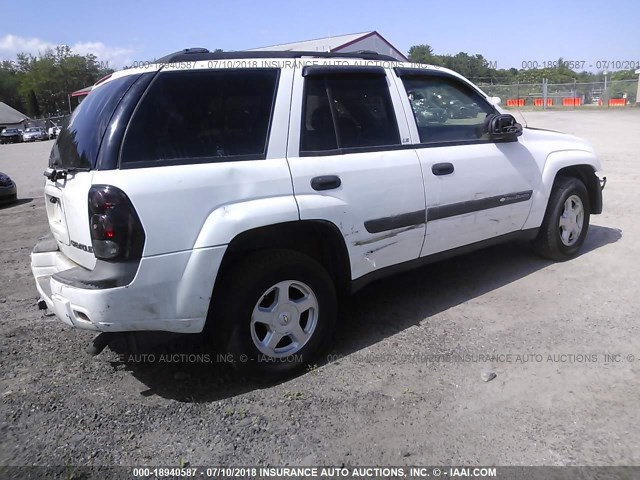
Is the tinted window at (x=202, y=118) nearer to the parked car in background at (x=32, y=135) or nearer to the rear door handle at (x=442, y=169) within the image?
the rear door handle at (x=442, y=169)

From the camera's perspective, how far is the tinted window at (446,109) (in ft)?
13.1

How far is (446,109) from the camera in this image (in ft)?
13.9

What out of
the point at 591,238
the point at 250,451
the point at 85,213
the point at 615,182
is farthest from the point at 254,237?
the point at 615,182

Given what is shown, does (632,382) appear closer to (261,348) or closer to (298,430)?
(298,430)

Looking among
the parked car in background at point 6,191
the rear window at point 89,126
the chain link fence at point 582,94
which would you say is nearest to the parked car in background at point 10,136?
the chain link fence at point 582,94

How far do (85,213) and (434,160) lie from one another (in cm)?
238

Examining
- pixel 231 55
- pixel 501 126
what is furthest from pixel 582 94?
pixel 231 55

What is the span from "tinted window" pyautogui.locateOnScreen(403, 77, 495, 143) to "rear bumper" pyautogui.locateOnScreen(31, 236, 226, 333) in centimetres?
196

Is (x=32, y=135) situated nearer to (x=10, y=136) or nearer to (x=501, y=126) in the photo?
(x=10, y=136)

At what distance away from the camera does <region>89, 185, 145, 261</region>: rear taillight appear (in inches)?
106

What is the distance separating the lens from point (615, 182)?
29.3ft

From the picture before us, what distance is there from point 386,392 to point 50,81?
91741mm

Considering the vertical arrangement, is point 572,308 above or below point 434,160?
below

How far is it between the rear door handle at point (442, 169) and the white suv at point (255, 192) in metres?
0.01
